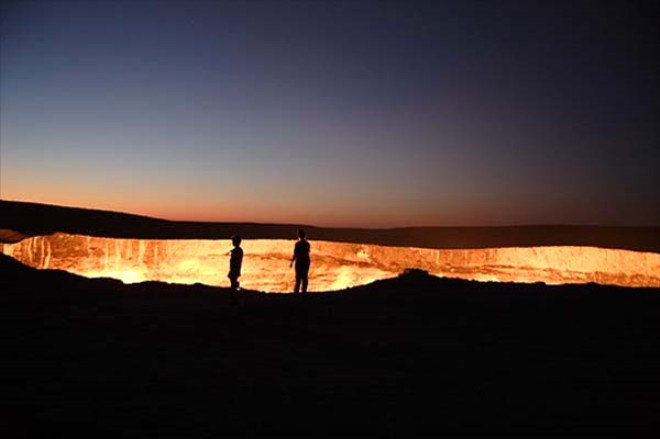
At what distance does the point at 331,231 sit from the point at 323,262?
23.4 metres

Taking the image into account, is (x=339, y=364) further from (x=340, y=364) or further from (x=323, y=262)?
(x=323, y=262)

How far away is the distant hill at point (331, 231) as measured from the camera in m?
47.1

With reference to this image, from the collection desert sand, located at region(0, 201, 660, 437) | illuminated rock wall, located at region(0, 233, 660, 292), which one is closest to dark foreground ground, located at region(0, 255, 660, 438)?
desert sand, located at region(0, 201, 660, 437)

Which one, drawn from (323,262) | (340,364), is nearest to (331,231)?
(323,262)

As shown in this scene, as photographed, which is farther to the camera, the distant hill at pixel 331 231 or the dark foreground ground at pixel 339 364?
the distant hill at pixel 331 231

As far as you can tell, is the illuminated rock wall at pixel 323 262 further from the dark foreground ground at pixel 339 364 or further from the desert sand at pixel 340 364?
the dark foreground ground at pixel 339 364

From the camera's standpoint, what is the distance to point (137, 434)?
4.92 metres

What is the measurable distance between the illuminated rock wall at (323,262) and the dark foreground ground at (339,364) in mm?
17415

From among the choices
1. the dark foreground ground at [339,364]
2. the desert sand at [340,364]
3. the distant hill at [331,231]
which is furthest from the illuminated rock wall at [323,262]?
the dark foreground ground at [339,364]

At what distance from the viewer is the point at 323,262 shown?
31750 millimetres

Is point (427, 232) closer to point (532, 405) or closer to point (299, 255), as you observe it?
point (299, 255)

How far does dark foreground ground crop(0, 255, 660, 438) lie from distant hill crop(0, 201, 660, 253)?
112 ft

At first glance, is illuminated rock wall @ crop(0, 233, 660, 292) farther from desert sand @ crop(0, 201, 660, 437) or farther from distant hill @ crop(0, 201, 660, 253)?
desert sand @ crop(0, 201, 660, 437)

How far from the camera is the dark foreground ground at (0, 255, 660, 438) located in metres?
5.33
